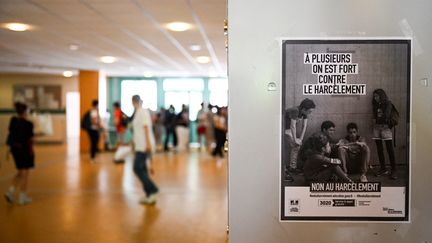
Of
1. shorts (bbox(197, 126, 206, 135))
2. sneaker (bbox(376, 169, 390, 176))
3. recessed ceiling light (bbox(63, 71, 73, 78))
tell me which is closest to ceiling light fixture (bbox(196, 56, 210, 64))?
shorts (bbox(197, 126, 206, 135))

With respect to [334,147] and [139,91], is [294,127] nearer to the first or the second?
[334,147]

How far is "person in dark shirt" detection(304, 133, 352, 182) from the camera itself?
11.4 feet

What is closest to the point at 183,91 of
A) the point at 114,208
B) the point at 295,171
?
the point at 114,208

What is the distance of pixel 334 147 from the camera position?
349 centimetres

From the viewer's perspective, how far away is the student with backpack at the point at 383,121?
346 cm

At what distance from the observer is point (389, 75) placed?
345 cm

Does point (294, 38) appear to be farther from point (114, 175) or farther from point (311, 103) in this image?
point (114, 175)

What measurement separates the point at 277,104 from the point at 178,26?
217 inches

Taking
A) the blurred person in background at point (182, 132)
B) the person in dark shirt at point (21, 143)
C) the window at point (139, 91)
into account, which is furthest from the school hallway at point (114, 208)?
the window at point (139, 91)

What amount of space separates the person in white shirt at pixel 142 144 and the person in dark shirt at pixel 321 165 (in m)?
5.04

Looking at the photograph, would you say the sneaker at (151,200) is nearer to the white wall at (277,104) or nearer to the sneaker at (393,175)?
the white wall at (277,104)

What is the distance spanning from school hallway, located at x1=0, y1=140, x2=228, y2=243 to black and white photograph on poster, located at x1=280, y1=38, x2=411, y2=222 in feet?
8.84

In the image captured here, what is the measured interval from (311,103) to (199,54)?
1022 cm

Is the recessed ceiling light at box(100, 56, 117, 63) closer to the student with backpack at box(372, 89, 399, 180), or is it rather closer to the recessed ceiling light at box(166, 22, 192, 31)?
the recessed ceiling light at box(166, 22, 192, 31)
